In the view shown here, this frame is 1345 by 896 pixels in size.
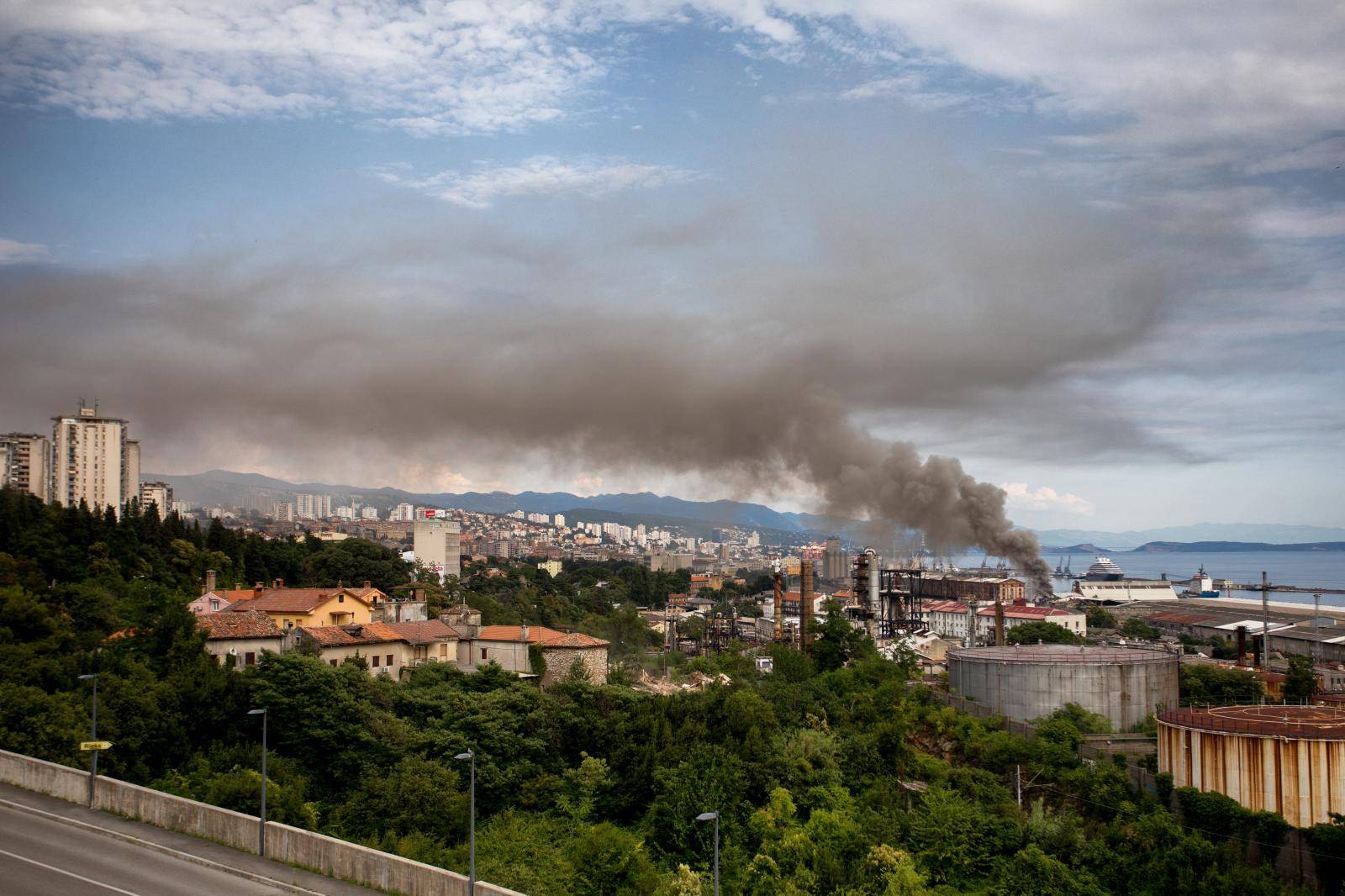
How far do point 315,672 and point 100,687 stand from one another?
23.9 feet

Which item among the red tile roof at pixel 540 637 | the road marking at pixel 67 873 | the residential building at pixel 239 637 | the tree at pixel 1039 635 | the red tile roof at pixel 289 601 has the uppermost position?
the red tile roof at pixel 289 601

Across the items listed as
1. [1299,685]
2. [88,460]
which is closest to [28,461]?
[88,460]

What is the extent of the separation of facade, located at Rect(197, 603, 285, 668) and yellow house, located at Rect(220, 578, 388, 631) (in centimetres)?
302

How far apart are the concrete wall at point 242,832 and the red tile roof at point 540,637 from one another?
2370 centimetres

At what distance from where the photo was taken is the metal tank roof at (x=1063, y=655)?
155ft

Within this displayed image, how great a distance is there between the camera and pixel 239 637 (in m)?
44.8

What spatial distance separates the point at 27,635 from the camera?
43.0 metres

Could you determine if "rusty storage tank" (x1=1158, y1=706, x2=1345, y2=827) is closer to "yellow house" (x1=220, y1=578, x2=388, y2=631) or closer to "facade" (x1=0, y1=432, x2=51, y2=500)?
"yellow house" (x1=220, y1=578, x2=388, y2=631)

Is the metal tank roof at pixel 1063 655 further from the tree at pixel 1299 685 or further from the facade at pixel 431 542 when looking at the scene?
the facade at pixel 431 542

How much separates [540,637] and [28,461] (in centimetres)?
13140

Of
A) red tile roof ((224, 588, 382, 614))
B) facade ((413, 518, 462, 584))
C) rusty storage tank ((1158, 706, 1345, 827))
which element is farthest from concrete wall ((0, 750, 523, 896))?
facade ((413, 518, 462, 584))

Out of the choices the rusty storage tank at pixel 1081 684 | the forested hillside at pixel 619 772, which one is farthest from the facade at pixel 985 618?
the forested hillside at pixel 619 772

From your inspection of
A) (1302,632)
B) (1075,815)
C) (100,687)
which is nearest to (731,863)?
(1075,815)

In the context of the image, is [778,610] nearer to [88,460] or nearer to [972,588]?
[972,588]
